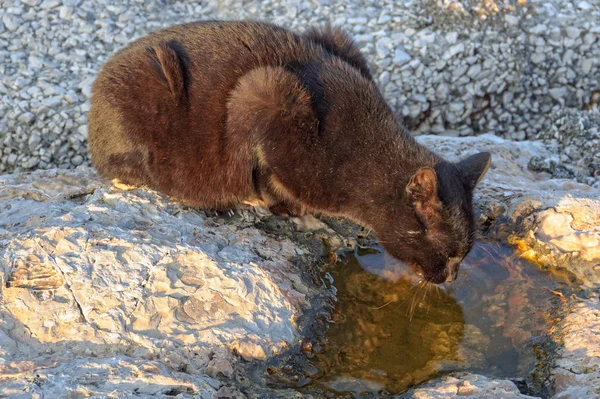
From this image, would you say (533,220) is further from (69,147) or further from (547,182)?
(69,147)

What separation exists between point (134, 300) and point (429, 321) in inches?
65.0

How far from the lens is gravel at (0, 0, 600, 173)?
23.7ft

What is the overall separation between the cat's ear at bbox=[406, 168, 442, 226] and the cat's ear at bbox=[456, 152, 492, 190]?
335mm

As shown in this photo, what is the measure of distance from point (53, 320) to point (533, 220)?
2994 millimetres

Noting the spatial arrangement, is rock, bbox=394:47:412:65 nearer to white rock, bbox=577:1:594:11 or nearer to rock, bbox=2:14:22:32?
white rock, bbox=577:1:594:11

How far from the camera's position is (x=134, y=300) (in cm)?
382

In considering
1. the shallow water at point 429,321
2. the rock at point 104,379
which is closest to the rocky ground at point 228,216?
the rock at point 104,379

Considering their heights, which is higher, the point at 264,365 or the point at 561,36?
the point at 561,36

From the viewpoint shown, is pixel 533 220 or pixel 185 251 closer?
pixel 185 251

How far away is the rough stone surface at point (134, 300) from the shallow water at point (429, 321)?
0.27 metres

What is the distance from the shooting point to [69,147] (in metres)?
7.09

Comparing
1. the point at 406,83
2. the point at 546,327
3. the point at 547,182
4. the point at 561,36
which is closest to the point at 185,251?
the point at 546,327

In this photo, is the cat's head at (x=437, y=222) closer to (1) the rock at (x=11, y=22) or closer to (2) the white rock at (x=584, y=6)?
(2) the white rock at (x=584, y=6)

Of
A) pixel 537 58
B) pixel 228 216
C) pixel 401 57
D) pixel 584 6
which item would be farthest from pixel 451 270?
pixel 584 6
